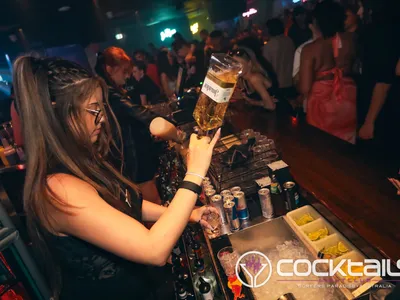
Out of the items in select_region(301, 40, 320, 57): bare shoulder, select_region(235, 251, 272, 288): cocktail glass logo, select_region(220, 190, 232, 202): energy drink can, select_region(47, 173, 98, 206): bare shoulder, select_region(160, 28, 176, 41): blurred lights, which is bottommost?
select_region(235, 251, 272, 288): cocktail glass logo

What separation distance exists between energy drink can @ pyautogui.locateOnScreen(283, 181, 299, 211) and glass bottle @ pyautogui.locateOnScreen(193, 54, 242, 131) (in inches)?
23.3

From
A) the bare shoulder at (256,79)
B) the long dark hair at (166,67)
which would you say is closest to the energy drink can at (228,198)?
the bare shoulder at (256,79)

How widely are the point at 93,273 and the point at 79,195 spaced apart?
413mm

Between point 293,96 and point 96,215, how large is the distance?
3.75 m

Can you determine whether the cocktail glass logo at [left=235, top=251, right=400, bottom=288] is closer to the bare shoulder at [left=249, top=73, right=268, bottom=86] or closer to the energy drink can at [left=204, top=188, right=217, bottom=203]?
the energy drink can at [left=204, top=188, right=217, bottom=203]

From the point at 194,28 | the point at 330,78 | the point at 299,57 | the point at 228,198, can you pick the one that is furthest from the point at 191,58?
the point at 194,28

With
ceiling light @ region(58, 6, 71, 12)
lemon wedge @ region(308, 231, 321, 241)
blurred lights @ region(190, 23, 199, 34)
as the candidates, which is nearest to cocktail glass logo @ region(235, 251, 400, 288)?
lemon wedge @ region(308, 231, 321, 241)

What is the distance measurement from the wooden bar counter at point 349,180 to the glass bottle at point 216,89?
763mm

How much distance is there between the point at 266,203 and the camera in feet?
5.20

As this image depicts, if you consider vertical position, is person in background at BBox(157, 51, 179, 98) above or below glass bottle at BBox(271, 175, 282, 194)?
above

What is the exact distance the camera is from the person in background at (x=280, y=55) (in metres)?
4.27

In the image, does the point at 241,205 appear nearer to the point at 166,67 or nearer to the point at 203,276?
the point at 203,276

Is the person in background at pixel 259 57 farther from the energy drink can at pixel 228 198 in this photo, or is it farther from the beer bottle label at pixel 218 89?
the beer bottle label at pixel 218 89

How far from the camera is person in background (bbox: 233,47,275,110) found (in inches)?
131
